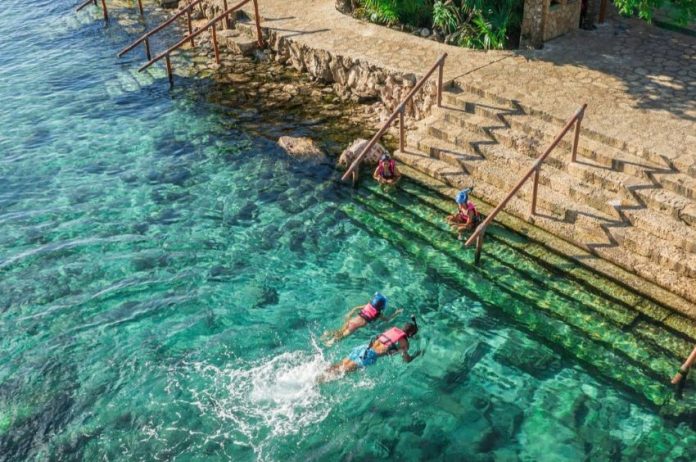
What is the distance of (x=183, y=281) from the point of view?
1118 cm

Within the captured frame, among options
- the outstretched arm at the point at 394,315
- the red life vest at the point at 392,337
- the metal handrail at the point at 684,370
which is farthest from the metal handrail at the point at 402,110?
the metal handrail at the point at 684,370

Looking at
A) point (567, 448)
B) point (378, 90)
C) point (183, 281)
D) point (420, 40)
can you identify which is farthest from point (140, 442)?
point (420, 40)

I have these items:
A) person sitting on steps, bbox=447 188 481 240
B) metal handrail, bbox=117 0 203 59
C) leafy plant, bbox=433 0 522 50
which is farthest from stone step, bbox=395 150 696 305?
metal handrail, bbox=117 0 203 59

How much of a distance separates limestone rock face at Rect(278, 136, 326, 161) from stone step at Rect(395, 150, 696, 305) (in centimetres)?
222

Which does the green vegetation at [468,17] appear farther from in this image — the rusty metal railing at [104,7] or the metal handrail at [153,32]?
the rusty metal railing at [104,7]

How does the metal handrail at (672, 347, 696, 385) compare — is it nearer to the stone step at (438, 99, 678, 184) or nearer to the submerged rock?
the stone step at (438, 99, 678, 184)

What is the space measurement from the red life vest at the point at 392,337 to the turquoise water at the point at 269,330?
412mm

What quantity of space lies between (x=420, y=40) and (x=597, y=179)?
7.05 meters

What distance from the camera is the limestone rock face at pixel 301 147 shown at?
1435 cm

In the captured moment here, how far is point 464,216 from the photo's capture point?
11.7 meters

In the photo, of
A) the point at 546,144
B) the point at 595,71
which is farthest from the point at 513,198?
the point at 595,71

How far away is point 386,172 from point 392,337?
479cm

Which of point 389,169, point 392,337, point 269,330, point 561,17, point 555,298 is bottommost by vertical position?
point 269,330

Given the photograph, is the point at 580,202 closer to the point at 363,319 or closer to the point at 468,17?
the point at 363,319
